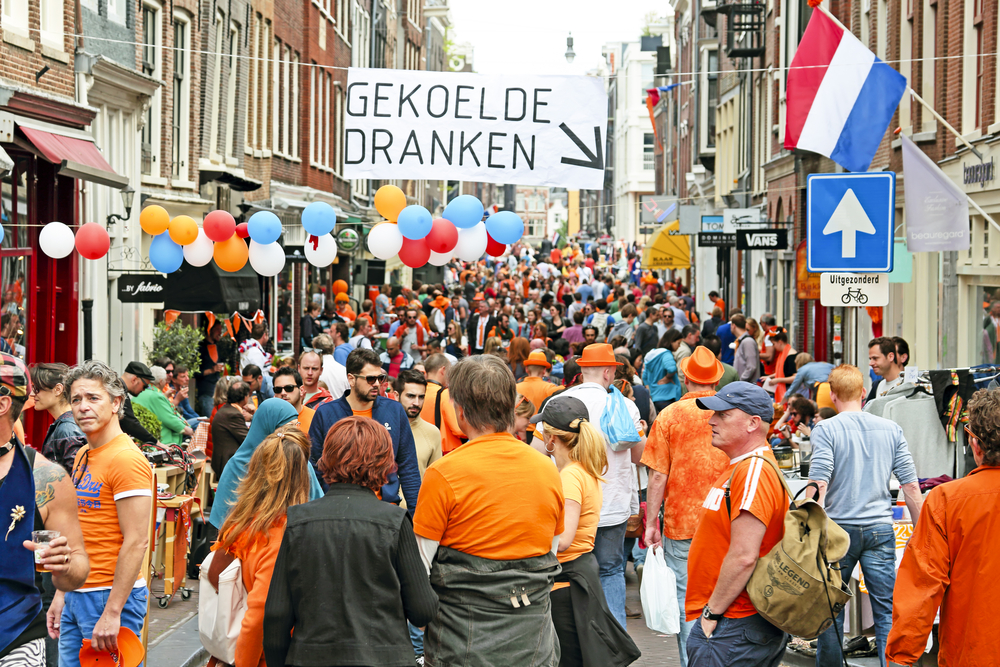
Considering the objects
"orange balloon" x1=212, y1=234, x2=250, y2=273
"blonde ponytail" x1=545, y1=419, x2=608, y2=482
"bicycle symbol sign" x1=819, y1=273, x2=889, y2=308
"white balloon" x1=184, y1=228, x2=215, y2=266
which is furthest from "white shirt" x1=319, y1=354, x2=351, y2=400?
"blonde ponytail" x1=545, y1=419, x2=608, y2=482

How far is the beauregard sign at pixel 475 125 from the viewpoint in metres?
10.6

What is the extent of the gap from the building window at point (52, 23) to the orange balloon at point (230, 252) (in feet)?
13.0

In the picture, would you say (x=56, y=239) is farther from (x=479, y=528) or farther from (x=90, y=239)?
(x=479, y=528)

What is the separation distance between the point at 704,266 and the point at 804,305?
59.7 feet

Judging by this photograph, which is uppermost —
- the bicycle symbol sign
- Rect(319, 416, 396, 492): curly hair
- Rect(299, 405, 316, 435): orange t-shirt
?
the bicycle symbol sign

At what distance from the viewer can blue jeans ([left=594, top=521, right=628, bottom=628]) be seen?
22.2 feet

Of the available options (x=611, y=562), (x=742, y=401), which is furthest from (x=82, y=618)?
(x=611, y=562)

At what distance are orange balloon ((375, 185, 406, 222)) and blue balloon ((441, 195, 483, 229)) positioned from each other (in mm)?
490

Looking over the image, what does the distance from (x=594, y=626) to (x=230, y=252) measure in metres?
7.42

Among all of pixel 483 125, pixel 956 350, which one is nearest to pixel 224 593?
pixel 483 125

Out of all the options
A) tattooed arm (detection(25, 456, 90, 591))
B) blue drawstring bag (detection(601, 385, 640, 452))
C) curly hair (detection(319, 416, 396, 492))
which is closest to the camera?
tattooed arm (detection(25, 456, 90, 591))

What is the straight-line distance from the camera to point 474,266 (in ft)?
214

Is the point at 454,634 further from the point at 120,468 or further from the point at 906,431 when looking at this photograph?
the point at 906,431

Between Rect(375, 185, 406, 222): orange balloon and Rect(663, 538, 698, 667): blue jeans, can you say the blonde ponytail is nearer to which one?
Rect(663, 538, 698, 667): blue jeans
